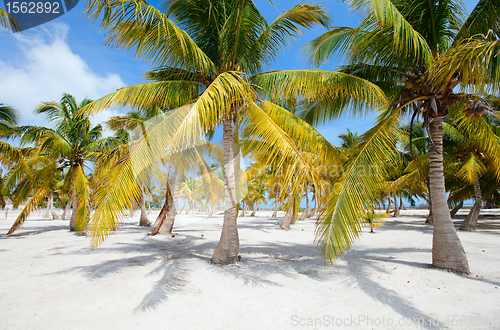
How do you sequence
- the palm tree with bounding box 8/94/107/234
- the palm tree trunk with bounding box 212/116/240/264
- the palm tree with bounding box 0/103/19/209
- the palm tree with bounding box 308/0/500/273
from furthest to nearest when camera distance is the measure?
the palm tree with bounding box 8/94/107/234, the palm tree with bounding box 0/103/19/209, the palm tree trunk with bounding box 212/116/240/264, the palm tree with bounding box 308/0/500/273

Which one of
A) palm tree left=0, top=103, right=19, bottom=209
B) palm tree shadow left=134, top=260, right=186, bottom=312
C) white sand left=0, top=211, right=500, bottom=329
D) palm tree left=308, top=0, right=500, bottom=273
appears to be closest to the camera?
white sand left=0, top=211, right=500, bottom=329

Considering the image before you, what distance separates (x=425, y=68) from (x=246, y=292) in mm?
6332

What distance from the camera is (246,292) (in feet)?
14.5

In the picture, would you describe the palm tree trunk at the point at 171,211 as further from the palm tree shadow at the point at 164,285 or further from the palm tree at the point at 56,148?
the palm tree shadow at the point at 164,285

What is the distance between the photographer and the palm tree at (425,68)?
4304 millimetres

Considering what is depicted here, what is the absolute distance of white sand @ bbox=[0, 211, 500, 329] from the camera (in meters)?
3.37


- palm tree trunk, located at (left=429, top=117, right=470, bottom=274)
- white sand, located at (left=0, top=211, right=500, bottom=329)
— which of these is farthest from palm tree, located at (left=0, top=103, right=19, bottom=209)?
palm tree trunk, located at (left=429, top=117, right=470, bottom=274)

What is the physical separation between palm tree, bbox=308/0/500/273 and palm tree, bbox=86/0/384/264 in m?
0.90

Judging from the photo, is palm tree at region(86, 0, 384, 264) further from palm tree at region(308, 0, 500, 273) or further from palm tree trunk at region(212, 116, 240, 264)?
palm tree at region(308, 0, 500, 273)

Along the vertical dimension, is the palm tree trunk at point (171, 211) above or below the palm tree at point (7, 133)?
below

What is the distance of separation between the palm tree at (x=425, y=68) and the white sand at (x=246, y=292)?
1190mm

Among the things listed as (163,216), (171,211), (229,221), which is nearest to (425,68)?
(229,221)

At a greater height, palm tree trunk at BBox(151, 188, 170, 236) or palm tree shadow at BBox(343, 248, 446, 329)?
palm tree trunk at BBox(151, 188, 170, 236)

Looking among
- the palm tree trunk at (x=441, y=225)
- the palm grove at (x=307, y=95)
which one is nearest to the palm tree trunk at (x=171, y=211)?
the palm grove at (x=307, y=95)
